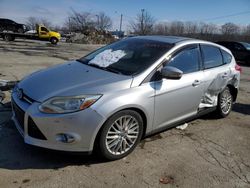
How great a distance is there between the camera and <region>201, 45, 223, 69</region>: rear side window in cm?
485

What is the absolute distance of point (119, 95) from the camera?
342cm

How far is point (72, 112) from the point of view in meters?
3.19

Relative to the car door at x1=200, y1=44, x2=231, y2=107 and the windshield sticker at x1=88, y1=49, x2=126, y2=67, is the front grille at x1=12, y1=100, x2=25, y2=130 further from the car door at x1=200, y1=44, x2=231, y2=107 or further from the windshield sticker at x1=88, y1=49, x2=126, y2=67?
the car door at x1=200, y1=44, x2=231, y2=107

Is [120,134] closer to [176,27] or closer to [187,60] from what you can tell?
[187,60]

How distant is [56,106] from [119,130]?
2.78 ft

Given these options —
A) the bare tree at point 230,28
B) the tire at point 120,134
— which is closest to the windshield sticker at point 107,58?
the tire at point 120,134

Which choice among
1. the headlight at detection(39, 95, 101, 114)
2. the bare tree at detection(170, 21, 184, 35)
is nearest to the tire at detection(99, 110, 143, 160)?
the headlight at detection(39, 95, 101, 114)

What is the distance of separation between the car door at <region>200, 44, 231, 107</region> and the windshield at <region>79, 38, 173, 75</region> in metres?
0.90

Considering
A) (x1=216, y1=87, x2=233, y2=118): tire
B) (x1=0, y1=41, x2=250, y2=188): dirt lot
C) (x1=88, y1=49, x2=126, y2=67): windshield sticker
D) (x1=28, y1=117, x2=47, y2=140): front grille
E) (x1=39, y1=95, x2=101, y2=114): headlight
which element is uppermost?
(x1=88, y1=49, x2=126, y2=67): windshield sticker

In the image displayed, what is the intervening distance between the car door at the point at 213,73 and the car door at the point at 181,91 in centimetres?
18

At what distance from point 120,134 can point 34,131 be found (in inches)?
41.0

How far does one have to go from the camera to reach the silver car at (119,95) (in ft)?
10.6

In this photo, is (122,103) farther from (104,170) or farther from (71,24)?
(71,24)

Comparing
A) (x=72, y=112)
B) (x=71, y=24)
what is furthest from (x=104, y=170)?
(x=71, y=24)
